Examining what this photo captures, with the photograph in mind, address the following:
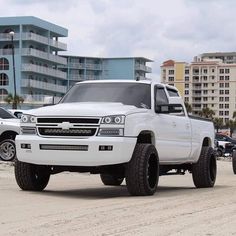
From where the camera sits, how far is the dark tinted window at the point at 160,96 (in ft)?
40.4

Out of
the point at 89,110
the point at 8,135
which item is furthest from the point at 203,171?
the point at 8,135

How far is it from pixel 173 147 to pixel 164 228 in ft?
16.4

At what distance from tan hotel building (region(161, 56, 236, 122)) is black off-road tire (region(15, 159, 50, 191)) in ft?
583

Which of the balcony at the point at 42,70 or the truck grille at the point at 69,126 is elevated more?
the balcony at the point at 42,70

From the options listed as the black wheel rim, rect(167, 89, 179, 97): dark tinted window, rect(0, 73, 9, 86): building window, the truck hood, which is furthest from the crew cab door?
rect(0, 73, 9, 86): building window

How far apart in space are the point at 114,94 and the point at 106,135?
167cm

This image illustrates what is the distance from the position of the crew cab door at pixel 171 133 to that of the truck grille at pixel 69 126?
1566 millimetres

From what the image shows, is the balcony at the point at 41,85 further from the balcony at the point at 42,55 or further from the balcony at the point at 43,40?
the balcony at the point at 43,40

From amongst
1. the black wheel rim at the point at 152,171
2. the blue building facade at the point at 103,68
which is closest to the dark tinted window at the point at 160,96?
the black wheel rim at the point at 152,171

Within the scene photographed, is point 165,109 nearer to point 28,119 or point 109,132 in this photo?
point 109,132

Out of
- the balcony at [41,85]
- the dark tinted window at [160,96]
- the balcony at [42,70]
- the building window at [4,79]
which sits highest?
the balcony at [42,70]

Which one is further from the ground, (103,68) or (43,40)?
(43,40)

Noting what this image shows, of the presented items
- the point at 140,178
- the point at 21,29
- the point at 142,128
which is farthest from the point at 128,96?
the point at 21,29

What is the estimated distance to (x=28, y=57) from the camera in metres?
97.1
